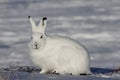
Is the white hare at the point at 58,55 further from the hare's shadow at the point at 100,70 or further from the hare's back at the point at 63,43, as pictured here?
the hare's shadow at the point at 100,70

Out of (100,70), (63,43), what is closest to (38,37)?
(63,43)

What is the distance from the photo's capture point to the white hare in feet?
32.8

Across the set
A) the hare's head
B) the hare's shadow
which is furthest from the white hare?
the hare's shadow

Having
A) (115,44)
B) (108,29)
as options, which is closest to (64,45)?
(115,44)

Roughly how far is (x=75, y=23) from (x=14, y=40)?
3130 mm

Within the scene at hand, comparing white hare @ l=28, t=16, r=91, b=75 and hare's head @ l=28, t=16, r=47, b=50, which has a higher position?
hare's head @ l=28, t=16, r=47, b=50

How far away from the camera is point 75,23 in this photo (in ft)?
52.2

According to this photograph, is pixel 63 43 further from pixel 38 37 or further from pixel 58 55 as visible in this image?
pixel 38 37

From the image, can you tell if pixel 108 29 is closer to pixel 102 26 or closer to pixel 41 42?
pixel 102 26

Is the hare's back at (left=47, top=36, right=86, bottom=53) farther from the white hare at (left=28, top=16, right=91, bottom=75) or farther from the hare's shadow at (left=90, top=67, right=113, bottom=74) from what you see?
the hare's shadow at (left=90, top=67, right=113, bottom=74)

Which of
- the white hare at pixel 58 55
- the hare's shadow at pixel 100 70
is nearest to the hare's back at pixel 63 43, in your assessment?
the white hare at pixel 58 55

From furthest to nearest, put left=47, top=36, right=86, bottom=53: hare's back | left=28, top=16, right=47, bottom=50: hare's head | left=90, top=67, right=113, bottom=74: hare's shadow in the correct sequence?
left=90, top=67, right=113, bottom=74: hare's shadow
left=47, top=36, right=86, bottom=53: hare's back
left=28, top=16, right=47, bottom=50: hare's head

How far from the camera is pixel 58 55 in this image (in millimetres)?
10039

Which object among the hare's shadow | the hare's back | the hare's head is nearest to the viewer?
the hare's head
